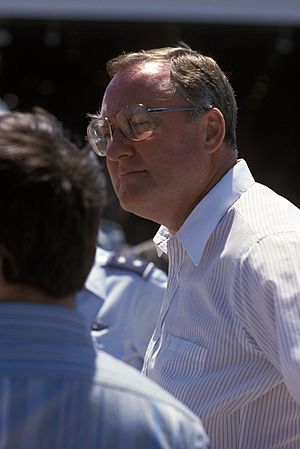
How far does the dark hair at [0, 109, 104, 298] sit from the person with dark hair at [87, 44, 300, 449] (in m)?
0.68

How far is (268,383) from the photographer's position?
1.94 m

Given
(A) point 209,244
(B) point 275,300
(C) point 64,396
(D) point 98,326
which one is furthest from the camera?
(D) point 98,326

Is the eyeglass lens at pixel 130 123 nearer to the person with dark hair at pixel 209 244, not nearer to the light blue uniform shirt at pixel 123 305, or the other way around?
the person with dark hair at pixel 209 244

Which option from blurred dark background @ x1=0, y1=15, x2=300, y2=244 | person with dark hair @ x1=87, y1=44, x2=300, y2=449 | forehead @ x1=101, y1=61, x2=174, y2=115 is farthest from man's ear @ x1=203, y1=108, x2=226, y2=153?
blurred dark background @ x1=0, y1=15, x2=300, y2=244

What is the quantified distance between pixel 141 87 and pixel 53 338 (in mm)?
1162

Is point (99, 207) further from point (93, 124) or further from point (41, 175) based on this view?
point (93, 124)

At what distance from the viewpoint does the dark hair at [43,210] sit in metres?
1.22

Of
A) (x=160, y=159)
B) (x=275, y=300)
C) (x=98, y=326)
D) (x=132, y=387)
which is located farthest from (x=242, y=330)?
(x=98, y=326)

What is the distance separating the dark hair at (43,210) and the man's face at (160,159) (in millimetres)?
933

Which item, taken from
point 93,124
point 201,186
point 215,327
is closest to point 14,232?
point 215,327

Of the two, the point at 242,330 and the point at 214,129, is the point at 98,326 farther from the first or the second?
the point at 242,330

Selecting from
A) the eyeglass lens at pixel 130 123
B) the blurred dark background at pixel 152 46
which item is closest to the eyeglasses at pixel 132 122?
the eyeglass lens at pixel 130 123

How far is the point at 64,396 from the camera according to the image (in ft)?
3.97

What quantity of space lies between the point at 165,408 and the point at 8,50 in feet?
31.0
